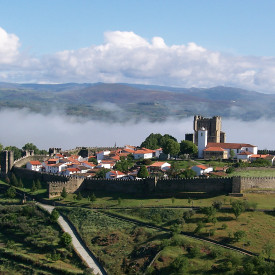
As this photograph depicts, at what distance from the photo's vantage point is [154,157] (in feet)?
297

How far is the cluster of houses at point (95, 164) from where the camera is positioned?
76.3 m

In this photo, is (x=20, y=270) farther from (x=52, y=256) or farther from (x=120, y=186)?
(x=120, y=186)

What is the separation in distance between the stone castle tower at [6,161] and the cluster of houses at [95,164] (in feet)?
10.2

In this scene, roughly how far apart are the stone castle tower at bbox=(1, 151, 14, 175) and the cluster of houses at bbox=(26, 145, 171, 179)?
10.2 feet

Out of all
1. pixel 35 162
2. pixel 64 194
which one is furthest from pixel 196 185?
pixel 35 162

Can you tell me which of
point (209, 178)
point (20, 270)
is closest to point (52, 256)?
point (20, 270)

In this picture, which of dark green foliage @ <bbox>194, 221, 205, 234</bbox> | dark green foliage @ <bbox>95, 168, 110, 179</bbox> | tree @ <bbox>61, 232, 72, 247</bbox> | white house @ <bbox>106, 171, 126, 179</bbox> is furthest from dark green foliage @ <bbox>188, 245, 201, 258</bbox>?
dark green foliage @ <bbox>95, 168, 110, 179</bbox>

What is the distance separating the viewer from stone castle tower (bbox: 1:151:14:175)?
8106 cm

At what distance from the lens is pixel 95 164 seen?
84.8 m

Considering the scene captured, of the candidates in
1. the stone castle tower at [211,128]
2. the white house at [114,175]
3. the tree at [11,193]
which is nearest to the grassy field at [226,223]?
the white house at [114,175]

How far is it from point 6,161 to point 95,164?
47.5ft

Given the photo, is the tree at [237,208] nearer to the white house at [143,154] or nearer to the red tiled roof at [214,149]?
the red tiled roof at [214,149]

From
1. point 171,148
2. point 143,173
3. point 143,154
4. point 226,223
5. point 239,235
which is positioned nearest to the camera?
point 239,235

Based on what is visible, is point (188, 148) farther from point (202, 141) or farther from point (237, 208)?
point (237, 208)
